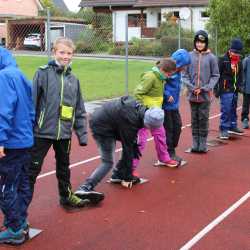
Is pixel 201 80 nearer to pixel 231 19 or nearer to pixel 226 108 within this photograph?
pixel 226 108

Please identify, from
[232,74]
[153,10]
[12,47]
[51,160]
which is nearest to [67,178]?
[51,160]

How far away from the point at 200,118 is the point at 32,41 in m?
18.9

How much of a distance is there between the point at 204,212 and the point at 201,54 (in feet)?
11.9

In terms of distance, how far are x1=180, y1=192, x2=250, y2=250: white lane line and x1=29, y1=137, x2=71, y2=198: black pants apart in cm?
148

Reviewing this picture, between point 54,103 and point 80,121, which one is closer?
point 54,103

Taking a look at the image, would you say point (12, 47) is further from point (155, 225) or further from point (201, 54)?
point (155, 225)

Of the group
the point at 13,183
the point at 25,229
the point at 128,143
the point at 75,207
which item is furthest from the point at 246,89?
the point at 13,183

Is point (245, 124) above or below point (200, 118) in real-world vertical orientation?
below

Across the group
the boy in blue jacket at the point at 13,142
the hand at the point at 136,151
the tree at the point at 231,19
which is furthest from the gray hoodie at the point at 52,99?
the tree at the point at 231,19

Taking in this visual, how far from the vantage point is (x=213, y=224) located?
5.64 meters

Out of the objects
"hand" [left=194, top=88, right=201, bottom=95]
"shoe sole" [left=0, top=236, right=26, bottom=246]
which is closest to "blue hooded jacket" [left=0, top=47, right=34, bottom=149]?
"shoe sole" [left=0, top=236, right=26, bottom=246]

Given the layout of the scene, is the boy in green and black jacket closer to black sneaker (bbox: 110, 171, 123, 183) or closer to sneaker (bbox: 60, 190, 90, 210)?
sneaker (bbox: 60, 190, 90, 210)

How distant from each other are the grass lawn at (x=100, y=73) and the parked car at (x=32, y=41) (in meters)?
0.98

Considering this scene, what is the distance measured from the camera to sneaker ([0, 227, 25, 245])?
4.99 metres
